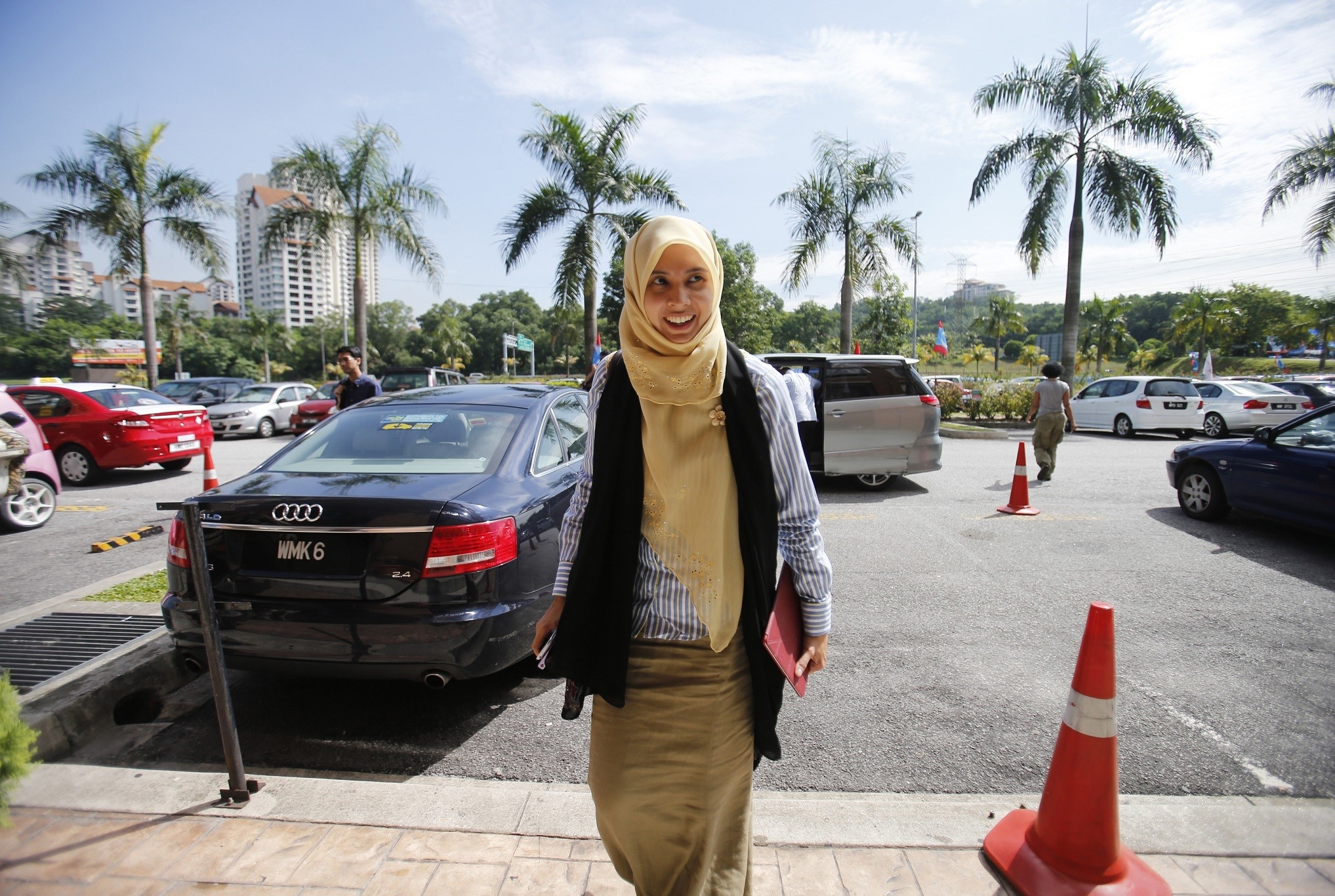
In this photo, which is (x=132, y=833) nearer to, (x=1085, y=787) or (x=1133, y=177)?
(x=1085, y=787)

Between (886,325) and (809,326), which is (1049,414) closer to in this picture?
(886,325)

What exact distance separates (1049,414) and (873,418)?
110 inches

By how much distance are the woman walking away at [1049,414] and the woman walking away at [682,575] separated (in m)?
9.22

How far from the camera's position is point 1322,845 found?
244 cm

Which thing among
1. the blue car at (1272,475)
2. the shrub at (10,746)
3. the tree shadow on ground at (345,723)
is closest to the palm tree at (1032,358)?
the blue car at (1272,475)

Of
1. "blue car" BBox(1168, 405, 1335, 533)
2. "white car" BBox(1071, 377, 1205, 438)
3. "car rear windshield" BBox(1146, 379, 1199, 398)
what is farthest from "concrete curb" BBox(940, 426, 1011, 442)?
"blue car" BBox(1168, 405, 1335, 533)

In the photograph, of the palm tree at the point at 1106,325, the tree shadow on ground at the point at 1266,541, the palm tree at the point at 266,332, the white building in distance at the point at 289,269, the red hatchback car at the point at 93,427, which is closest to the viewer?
the tree shadow on ground at the point at 1266,541

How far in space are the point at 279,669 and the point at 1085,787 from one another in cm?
315

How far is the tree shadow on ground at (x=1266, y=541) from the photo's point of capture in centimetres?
590

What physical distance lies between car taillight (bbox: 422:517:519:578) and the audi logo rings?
521 mm

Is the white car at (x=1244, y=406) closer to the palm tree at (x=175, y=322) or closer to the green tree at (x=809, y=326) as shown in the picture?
the palm tree at (x=175, y=322)

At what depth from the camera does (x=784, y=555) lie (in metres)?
1.75

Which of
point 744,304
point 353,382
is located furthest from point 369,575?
point 744,304

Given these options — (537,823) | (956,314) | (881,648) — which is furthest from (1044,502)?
(956,314)
